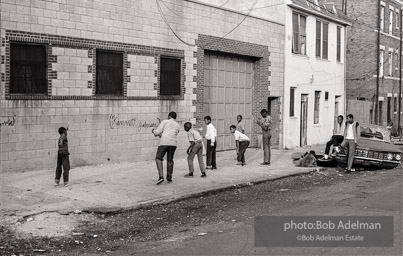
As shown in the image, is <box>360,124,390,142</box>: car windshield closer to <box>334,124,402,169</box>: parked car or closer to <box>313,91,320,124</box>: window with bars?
<box>334,124,402,169</box>: parked car

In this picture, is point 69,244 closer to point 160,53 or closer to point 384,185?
point 384,185

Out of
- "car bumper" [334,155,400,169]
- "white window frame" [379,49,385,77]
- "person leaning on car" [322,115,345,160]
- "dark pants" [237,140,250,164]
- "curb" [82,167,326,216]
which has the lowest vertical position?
"curb" [82,167,326,216]

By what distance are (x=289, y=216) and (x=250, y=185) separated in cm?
456

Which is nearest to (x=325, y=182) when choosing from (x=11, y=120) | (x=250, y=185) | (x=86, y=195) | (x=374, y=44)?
(x=250, y=185)

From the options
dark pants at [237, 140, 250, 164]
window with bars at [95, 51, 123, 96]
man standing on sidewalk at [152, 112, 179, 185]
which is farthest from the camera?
dark pants at [237, 140, 250, 164]

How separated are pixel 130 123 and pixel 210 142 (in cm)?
284

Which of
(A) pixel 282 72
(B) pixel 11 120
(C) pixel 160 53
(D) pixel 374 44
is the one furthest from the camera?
(D) pixel 374 44

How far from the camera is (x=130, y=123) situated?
17469 millimetres

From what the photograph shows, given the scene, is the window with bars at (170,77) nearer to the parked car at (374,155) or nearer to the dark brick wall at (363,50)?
the parked car at (374,155)

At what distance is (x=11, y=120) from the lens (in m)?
14.0

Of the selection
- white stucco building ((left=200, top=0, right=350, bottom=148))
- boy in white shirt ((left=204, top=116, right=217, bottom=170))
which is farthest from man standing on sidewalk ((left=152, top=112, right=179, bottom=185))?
white stucco building ((left=200, top=0, right=350, bottom=148))

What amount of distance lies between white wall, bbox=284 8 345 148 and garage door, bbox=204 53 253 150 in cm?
257

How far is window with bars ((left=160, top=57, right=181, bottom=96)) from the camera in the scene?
18.8 m

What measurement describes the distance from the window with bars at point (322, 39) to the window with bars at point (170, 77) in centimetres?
1145
